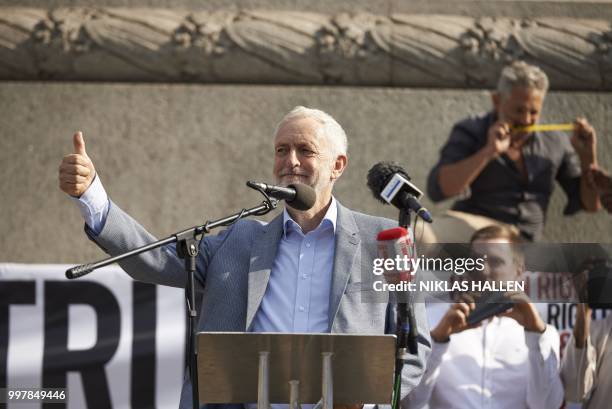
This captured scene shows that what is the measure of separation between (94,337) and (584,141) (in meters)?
2.93

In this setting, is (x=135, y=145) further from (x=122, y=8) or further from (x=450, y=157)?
(x=450, y=157)

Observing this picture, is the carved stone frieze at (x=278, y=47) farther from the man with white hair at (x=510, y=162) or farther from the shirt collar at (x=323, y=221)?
the shirt collar at (x=323, y=221)

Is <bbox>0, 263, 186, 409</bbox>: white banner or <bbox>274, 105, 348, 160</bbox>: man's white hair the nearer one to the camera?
<bbox>274, 105, 348, 160</bbox>: man's white hair

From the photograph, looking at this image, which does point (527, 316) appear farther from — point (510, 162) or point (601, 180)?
point (601, 180)

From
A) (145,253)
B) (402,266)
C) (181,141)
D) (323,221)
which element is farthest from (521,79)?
(145,253)

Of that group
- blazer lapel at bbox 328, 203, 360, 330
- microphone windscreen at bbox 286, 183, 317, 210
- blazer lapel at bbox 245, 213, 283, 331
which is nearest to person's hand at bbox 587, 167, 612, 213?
blazer lapel at bbox 328, 203, 360, 330

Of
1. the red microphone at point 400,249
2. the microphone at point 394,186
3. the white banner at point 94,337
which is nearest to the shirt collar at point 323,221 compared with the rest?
the microphone at point 394,186

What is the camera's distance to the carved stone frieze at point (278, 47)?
21.8 feet

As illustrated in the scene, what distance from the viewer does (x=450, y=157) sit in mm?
6266

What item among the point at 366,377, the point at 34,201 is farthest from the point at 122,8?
the point at 366,377

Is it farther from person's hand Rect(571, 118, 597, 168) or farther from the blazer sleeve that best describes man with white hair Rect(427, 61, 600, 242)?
the blazer sleeve

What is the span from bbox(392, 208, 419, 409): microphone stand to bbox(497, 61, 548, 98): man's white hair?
2.63 meters

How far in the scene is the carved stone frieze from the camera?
6645mm

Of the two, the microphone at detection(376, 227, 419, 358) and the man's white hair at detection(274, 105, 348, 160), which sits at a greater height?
the man's white hair at detection(274, 105, 348, 160)
